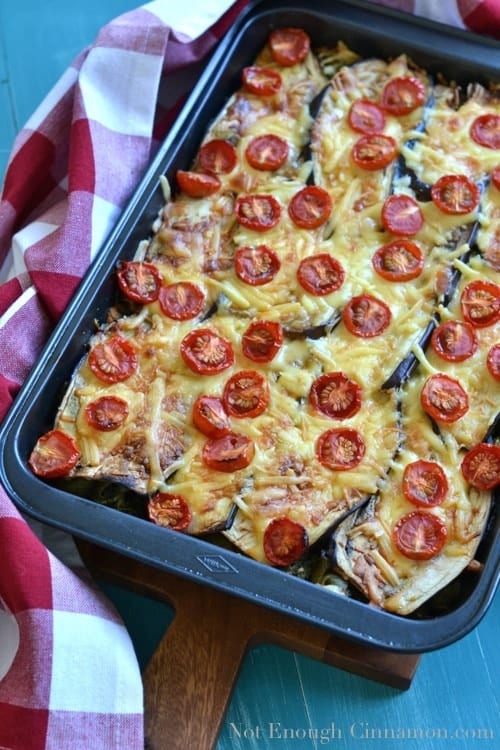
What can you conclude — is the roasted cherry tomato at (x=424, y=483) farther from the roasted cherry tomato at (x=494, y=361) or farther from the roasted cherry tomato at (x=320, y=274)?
the roasted cherry tomato at (x=320, y=274)

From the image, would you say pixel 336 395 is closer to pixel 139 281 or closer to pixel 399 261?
pixel 399 261

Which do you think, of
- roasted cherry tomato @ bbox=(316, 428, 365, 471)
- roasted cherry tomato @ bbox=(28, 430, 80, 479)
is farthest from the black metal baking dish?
roasted cherry tomato @ bbox=(316, 428, 365, 471)

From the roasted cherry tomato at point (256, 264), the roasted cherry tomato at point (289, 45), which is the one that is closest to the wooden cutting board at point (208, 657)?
the roasted cherry tomato at point (256, 264)

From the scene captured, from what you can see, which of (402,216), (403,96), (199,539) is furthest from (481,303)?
(199,539)

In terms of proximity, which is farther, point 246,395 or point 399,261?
point 399,261

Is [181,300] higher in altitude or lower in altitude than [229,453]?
higher

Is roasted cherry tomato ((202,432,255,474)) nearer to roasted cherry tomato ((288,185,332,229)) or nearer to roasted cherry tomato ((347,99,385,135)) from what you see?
roasted cherry tomato ((288,185,332,229))
